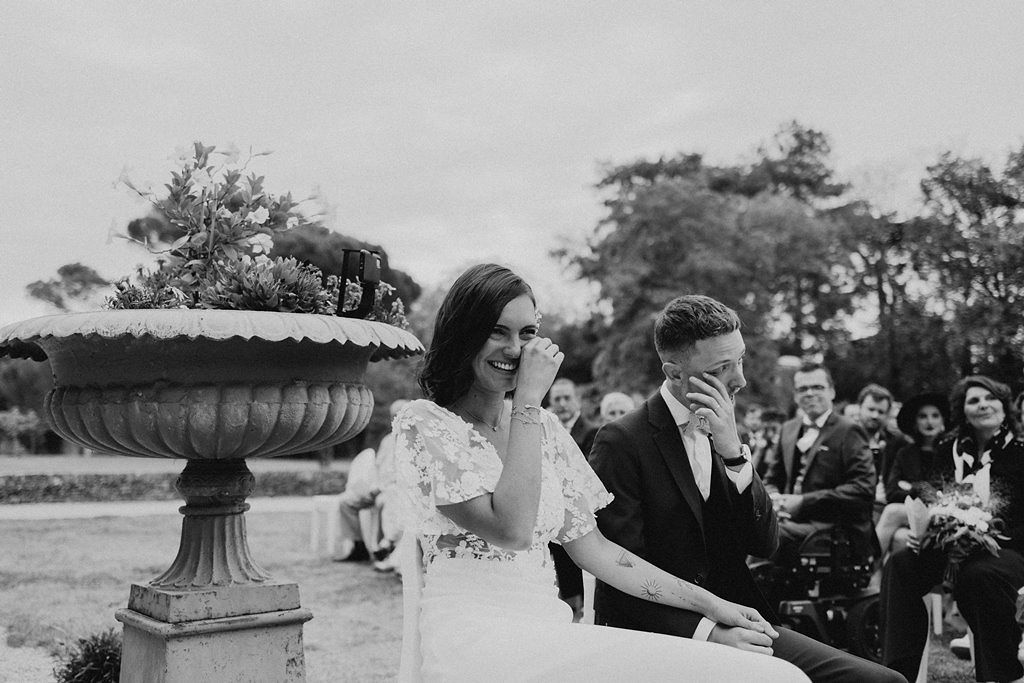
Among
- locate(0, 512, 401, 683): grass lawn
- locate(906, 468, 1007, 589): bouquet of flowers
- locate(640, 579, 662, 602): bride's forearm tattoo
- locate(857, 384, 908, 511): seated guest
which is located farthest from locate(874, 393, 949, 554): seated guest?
locate(640, 579, 662, 602): bride's forearm tattoo

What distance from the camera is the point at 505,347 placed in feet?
8.09

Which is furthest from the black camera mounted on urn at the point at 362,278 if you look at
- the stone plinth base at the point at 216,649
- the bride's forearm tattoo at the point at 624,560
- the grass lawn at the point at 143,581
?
the grass lawn at the point at 143,581

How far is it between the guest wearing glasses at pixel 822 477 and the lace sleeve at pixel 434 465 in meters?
3.63

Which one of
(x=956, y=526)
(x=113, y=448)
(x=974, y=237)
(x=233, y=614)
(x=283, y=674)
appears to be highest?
(x=974, y=237)

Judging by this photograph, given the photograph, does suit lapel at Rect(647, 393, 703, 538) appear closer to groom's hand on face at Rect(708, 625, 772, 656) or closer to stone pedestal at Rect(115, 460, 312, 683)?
groom's hand on face at Rect(708, 625, 772, 656)

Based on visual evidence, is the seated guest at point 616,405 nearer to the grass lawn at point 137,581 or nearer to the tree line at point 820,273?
the grass lawn at point 137,581

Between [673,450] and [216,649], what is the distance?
6.81 feet

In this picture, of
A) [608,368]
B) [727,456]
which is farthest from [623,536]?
[608,368]

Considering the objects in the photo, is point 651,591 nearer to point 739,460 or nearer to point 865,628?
point 739,460

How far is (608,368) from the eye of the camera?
2775cm

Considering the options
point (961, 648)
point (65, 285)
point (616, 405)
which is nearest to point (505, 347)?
point (961, 648)

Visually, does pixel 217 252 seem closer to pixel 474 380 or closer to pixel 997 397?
pixel 474 380

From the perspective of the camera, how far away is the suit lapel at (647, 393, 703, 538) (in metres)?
2.92

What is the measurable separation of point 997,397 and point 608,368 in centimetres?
2258
